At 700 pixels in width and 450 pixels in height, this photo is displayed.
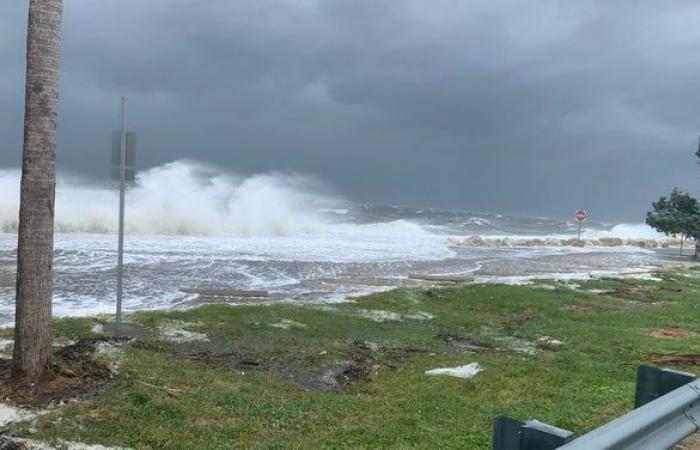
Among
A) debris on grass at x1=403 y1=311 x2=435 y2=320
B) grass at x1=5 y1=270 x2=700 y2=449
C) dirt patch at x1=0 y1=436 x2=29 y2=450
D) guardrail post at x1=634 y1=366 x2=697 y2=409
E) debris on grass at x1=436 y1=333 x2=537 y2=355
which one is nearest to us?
guardrail post at x1=634 y1=366 x2=697 y2=409

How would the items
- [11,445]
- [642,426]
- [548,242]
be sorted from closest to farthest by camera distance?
1. [642,426]
2. [11,445]
3. [548,242]

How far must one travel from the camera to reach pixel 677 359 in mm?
8180

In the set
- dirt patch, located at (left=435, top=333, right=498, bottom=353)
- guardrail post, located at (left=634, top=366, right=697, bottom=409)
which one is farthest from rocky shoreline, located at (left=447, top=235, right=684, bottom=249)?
guardrail post, located at (left=634, top=366, right=697, bottom=409)

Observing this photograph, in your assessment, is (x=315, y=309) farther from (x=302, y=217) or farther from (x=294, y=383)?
(x=302, y=217)

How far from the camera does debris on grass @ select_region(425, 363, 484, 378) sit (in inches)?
290

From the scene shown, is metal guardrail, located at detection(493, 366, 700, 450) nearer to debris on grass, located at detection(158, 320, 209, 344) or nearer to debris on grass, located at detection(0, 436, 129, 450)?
debris on grass, located at detection(0, 436, 129, 450)

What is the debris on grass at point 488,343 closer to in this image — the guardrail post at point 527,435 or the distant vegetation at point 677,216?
the guardrail post at point 527,435

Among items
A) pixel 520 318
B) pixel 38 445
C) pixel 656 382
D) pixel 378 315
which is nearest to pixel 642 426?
pixel 656 382

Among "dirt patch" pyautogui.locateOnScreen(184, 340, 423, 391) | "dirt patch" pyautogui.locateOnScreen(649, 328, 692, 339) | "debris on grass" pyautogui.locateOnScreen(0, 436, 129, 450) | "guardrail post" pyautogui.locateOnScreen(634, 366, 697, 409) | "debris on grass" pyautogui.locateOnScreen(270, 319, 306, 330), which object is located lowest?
"dirt patch" pyautogui.locateOnScreen(184, 340, 423, 391)

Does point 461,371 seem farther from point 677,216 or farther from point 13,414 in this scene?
point 677,216

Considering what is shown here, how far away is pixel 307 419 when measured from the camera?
18.0ft

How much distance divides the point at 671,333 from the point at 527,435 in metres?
9.10

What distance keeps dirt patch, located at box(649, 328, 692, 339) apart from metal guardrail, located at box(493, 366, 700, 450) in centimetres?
670

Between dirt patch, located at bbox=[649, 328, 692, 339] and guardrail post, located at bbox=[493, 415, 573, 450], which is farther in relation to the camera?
dirt patch, located at bbox=[649, 328, 692, 339]
